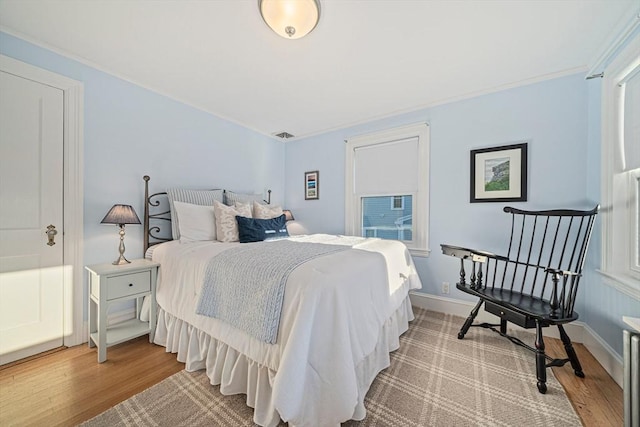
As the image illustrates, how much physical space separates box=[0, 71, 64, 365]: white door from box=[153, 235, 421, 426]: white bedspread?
4.19 ft

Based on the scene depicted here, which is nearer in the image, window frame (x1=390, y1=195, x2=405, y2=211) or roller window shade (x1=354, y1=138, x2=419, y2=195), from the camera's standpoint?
roller window shade (x1=354, y1=138, x2=419, y2=195)

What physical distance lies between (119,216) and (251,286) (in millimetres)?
1460

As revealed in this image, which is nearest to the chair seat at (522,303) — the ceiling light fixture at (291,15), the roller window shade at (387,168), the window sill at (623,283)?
the window sill at (623,283)

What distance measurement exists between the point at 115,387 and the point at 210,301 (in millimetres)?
808

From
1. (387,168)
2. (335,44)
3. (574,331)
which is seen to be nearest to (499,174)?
(387,168)

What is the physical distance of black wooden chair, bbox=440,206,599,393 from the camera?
1615mm

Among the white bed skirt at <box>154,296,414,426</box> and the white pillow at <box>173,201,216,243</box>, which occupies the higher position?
the white pillow at <box>173,201,216,243</box>

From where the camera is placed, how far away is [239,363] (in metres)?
1.48

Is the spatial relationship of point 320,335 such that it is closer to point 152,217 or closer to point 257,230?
point 257,230

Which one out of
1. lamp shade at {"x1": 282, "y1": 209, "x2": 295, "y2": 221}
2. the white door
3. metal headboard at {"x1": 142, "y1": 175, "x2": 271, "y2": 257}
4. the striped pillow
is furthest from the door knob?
lamp shade at {"x1": 282, "y1": 209, "x2": 295, "y2": 221}

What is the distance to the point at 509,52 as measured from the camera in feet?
6.60

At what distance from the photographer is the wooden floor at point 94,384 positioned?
139 cm

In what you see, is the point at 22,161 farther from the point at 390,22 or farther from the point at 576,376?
the point at 576,376

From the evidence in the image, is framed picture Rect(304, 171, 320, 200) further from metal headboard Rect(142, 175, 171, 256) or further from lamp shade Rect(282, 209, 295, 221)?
metal headboard Rect(142, 175, 171, 256)
